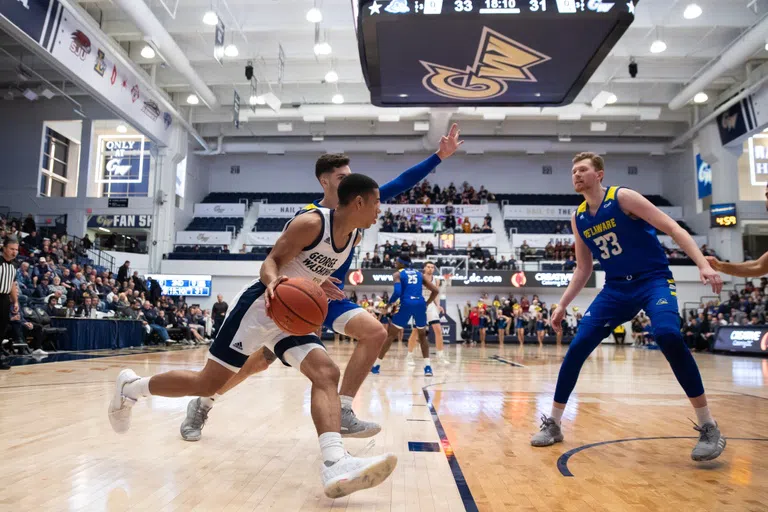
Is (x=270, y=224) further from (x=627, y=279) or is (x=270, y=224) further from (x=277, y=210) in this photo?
(x=627, y=279)

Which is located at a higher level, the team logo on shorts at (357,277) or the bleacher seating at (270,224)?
the bleacher seating at (270,224)

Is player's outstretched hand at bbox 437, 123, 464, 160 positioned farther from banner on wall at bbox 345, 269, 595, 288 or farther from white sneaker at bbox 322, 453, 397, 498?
banner on wall at bbox 345, 269, 595, 288

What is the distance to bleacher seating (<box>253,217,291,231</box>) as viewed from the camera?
28425 mm

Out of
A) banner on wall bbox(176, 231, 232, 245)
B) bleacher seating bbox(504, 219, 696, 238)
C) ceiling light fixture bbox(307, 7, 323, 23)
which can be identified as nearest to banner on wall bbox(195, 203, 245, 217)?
banner on wall bbox(176, 231, 232, 245)

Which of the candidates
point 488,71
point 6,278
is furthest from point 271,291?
point 488,71

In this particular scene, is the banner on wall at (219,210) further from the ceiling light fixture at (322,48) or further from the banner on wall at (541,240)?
the banner on wall at (541,240)

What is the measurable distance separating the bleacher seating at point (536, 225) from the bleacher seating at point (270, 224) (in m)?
11.3

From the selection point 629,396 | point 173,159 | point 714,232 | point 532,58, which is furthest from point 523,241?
point 629,396

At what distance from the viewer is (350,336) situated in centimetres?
330

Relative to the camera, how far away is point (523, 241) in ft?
88.0

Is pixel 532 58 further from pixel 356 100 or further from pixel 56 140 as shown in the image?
pixel 56 140

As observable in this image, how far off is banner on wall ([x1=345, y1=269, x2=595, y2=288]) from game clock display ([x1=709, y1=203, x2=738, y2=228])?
5.98 meters

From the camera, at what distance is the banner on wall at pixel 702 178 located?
25922 millimetres

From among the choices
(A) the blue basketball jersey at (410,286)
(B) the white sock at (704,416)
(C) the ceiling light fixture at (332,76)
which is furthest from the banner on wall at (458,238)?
(B) the white sock at (704,416)
